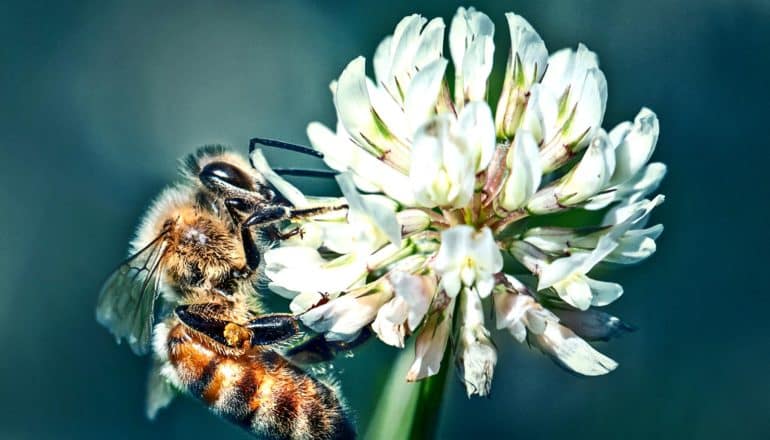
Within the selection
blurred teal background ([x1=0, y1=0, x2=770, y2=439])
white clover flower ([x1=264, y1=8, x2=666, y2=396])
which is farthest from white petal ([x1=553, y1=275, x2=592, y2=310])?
blurred teal background ([x1=0, y1=0, x2=770, y2=439])

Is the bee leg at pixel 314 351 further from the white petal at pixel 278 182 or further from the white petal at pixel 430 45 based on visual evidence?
the white petal at pixel 430 45

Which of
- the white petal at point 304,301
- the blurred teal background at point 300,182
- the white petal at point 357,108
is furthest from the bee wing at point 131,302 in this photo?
the blurred teal background at point 300,182

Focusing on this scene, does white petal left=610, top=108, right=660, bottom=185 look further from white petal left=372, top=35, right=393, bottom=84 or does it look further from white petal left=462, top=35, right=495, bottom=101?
white petal left=372, top=35, right=393, bottom=84

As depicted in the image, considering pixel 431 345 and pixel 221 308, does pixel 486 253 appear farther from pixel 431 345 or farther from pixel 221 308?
pixel 221 308

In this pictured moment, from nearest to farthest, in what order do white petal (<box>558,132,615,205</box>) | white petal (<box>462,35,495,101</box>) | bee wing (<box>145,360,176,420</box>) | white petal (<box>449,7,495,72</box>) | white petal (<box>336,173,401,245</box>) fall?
white petal (<box>336,173,401,245</box>) → white petal (<box>558,132,615,205</box>) → white petal (<box>462,35,495,101</box>) → white petal (<box>449,7,495,72</box>) → bee wing (<box>145,360,176,420</box>)
